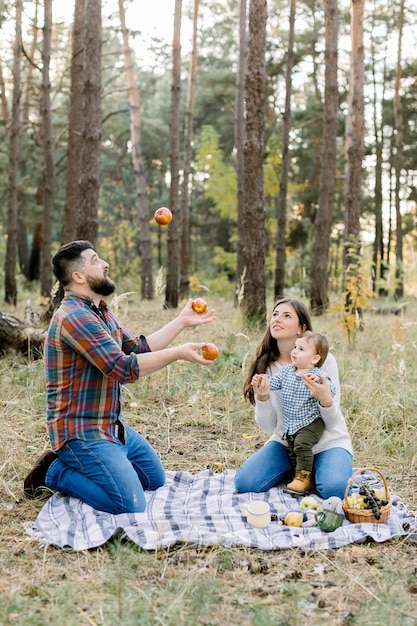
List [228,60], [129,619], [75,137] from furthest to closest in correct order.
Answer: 1. [228,60]
2. [75,137]
3. [129,619]

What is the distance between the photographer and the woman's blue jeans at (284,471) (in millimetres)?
3857

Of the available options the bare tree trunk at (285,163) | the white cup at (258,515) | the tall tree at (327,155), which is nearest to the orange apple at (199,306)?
the white cup at (258,515)

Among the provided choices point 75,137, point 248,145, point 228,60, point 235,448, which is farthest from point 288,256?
point 235,448

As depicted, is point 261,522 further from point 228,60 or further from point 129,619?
point 228,60

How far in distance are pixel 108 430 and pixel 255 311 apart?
15.9 ft

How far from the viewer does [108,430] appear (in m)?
3.79

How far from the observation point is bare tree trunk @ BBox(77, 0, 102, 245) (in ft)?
25.0

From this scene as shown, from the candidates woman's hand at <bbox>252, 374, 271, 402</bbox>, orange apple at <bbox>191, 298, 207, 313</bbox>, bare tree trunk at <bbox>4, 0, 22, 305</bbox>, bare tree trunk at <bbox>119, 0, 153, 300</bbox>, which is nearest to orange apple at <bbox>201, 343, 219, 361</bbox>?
orange apple at <bbox>191, 298, 207, 313</bbox>

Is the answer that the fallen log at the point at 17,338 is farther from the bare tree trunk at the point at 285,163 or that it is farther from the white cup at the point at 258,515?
the bare tree trunk at the point at 285,163

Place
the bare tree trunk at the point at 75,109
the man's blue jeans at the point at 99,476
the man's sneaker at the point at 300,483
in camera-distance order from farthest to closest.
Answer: the bare tree trunk at the point at 75,109 < the man's sneaker at the point at 300,483 < the man's blue jeans at the point at 99,476

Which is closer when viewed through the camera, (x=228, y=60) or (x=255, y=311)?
(x=255, y=311)

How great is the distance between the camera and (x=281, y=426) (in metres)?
4.20

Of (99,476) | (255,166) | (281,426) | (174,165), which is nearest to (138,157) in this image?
(174,165)

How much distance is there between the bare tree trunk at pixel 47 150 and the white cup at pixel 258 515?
9727 mm
